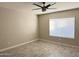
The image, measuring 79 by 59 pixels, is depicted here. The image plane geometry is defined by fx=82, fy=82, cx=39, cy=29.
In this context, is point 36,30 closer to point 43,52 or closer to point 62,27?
point 62,27

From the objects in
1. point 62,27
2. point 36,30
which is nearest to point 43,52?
point 62,27

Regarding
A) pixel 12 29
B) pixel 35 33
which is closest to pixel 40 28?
pixel 35 33

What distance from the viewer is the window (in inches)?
189

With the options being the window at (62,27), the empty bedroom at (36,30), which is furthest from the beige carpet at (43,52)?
the window at (62,27)

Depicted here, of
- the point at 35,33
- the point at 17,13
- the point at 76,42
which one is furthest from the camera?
the point at 35,33

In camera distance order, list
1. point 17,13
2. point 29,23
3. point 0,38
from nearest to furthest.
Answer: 1. point 0,38
2. point 17,13
3. point 29,23

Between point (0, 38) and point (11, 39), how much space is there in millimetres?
675

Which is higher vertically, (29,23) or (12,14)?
(12,14)

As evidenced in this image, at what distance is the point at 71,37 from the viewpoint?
4.87 meters

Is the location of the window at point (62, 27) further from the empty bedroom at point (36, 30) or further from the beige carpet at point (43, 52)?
the beige carpet at point (43, 52)

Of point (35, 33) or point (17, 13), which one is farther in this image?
point (35, 33)

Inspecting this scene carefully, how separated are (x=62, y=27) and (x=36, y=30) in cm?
225

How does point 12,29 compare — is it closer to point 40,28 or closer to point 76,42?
point 40,28

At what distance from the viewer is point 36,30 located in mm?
6668
